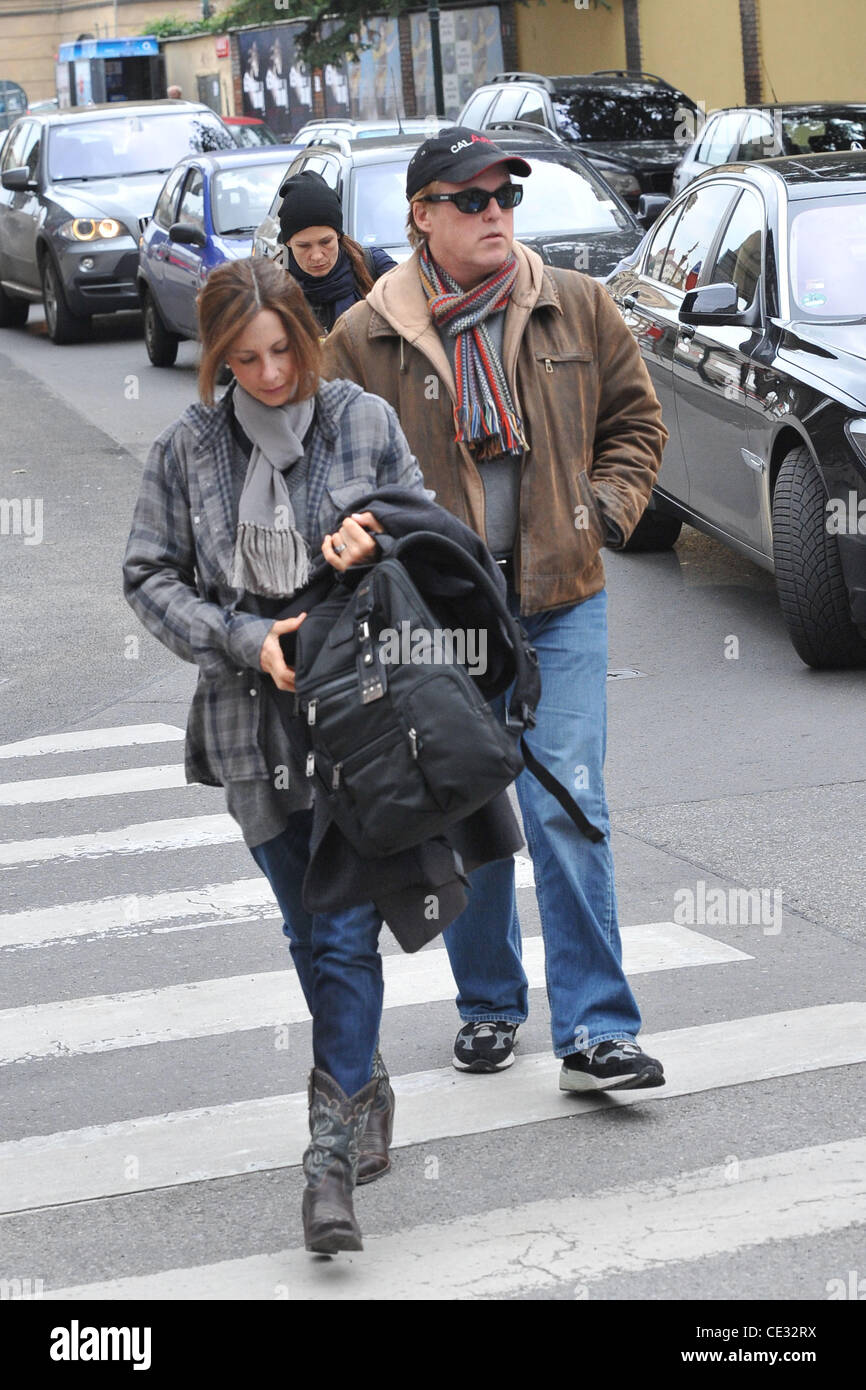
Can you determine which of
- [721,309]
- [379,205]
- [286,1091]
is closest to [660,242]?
[721,309]

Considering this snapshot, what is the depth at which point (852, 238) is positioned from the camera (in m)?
8.70

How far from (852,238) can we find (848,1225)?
5877mm

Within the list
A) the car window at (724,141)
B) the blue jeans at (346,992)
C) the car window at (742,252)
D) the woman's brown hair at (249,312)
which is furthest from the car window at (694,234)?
the car window at (724,141)

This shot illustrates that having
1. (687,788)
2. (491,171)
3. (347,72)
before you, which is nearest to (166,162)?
(687,788)

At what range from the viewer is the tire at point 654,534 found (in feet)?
34.8

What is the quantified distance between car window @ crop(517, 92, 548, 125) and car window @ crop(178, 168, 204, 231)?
599 cm

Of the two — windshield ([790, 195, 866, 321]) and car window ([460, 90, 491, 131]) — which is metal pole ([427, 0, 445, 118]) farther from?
windshield ([790, 195, 866, 321])

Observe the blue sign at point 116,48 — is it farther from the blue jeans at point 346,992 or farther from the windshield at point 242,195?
the blue jeans at point 346,992

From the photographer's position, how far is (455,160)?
4176 millimetres

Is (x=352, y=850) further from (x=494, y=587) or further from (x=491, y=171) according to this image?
(x=491, y=171)

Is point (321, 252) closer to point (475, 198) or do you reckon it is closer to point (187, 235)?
point (475, 198)

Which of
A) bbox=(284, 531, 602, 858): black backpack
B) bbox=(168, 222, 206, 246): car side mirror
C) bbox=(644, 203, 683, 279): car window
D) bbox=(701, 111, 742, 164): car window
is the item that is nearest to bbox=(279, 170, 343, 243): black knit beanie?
bbox=(644, 203, 683, 279): car window

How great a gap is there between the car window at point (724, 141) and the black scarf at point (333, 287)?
12.4 meters

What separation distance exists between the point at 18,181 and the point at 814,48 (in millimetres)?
12850
